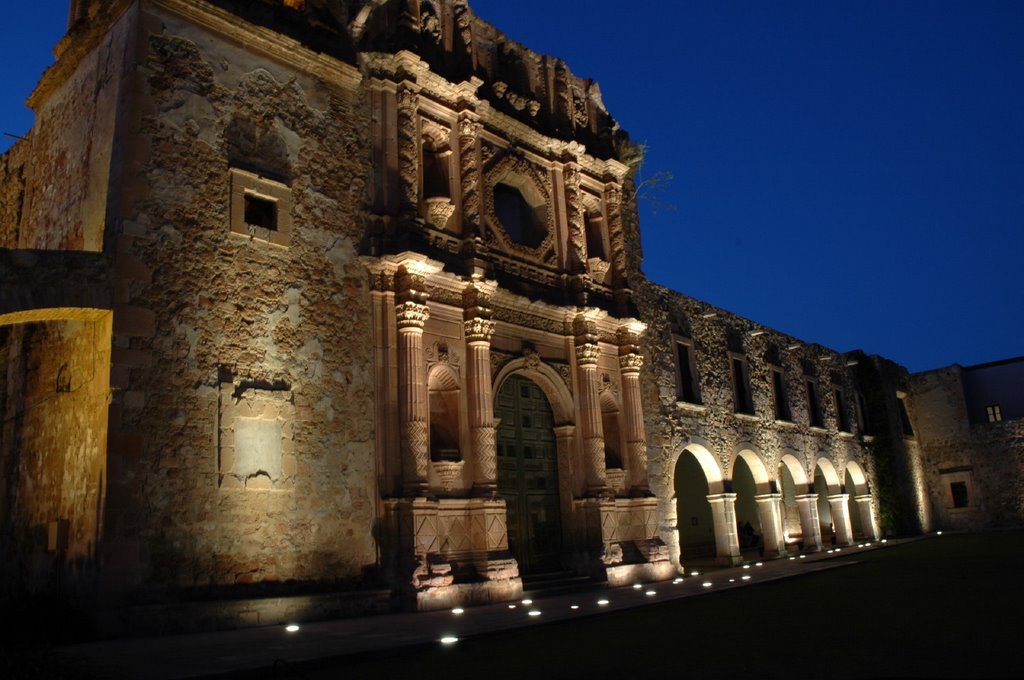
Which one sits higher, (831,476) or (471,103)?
(471,103)

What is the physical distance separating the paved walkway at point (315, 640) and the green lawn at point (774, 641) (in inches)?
13.3

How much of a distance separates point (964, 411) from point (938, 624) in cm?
2790

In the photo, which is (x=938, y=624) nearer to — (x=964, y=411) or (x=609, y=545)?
(x=609, y=545)

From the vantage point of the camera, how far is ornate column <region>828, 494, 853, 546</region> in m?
24.1

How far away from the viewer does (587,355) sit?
1553 centimetres

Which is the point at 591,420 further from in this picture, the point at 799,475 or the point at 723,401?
the point at 799,475

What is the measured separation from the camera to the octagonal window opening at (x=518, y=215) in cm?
1630

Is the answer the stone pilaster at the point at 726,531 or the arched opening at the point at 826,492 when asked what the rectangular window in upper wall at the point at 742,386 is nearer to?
the stone pilaster at the point at 726,531

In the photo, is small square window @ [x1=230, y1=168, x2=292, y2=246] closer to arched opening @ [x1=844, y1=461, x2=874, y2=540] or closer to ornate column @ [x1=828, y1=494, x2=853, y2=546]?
ornate column @ [x1=828, y1=494, x2=853, y2=546]

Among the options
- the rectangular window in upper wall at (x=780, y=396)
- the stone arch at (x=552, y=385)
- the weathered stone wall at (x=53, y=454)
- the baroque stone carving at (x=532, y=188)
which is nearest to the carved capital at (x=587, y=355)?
the stone arch at (x=552, y=385)

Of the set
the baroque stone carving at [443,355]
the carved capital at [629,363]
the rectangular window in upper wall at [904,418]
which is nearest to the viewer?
the baroque stone carving at [443,355]

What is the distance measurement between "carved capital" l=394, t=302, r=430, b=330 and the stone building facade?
49 mm

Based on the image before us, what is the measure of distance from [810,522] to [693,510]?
11.0 ft

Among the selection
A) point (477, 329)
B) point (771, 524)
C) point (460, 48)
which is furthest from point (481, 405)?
point (771, 524)
